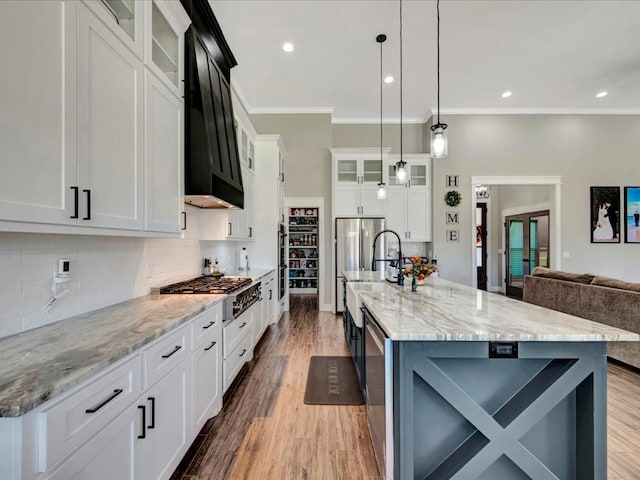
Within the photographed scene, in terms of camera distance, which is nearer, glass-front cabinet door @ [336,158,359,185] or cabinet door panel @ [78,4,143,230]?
cabinet door panel @ [78,4,143,230]

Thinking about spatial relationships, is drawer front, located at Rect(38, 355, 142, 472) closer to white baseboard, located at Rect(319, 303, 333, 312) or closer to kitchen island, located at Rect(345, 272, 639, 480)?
kitchen island, located at Rect(345, 272, 639, 480)

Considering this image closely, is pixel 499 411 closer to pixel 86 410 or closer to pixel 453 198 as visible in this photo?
pixel 86 410

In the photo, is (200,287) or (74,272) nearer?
(74,272)

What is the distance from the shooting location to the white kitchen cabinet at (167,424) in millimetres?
1334

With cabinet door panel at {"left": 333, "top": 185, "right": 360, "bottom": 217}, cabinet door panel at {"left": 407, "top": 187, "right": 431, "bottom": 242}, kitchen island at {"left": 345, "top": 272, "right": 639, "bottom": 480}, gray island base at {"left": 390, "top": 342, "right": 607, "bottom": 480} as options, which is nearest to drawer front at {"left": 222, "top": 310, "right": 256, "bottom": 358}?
kitchen island at {"left": 345, "top": 272, "right": 639, "bottom": 480}

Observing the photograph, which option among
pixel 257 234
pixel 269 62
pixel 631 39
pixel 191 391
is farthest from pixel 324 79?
pixel 191 391

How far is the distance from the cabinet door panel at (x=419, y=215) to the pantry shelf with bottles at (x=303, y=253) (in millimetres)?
2463

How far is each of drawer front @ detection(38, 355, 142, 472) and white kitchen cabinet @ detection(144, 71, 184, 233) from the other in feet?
3.05

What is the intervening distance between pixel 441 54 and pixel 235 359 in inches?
186

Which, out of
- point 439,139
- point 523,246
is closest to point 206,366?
point 439,139

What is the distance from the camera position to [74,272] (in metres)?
1.62

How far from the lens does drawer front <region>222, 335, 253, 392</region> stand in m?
2.40

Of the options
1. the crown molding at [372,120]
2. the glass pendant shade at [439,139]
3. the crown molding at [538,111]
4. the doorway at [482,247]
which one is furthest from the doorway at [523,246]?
the glass pendant shade at [439,139]

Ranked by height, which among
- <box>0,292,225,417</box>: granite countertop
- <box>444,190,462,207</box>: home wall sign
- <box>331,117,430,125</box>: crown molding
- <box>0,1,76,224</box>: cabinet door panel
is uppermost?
<box>331,117,430,125</box>: crown molding
